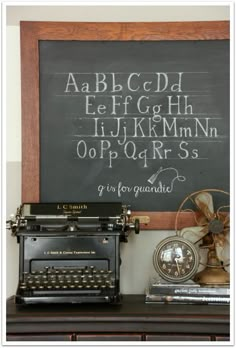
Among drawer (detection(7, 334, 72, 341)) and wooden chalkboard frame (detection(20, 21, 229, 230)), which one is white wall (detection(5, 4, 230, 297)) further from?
drawer (detection(7, 334, 72, 341))

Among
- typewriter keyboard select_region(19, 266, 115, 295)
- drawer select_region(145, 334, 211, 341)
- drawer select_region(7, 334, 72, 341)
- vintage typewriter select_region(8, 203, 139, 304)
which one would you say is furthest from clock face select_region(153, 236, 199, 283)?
drawer select_region(7, 334, 72, 341)

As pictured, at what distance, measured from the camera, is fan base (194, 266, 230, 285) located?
10.9 ft

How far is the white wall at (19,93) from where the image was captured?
3654 mm

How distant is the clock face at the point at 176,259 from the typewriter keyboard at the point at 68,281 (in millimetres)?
292

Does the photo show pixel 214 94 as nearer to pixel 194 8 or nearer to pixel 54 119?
pixel 194 8

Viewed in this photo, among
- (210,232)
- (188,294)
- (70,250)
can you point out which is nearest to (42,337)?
(70,250)

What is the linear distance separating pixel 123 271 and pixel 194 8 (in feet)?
5.10

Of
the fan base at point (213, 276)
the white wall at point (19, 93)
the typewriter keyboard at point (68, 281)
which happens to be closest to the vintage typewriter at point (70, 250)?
the typewriter keyboard at point (68, 281)

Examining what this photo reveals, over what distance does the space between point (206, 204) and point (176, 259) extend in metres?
0.35

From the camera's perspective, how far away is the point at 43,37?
3.68 m

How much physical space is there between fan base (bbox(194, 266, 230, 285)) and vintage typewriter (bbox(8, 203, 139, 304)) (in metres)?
0.43

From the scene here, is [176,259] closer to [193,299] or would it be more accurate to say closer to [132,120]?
[193,299]

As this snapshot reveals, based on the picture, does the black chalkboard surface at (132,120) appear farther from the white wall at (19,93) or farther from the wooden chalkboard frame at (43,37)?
the white wall at (19,93)

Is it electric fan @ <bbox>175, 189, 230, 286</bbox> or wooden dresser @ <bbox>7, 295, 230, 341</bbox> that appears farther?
electric fan @ <bbox>175, 189, 230, 286</bbox>
